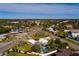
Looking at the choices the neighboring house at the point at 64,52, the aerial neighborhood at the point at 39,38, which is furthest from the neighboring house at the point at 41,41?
the neighboring house at the point at 64,52

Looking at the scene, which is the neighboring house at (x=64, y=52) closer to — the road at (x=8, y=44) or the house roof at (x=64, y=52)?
the house roof at (x=64, y=52)

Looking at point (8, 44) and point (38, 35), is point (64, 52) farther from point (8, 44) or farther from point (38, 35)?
point (8, 44)

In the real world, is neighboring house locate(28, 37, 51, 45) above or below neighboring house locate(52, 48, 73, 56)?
above

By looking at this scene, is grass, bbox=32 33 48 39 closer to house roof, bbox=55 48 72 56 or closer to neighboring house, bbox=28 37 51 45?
neighboring house, bbox=28 37 51 45

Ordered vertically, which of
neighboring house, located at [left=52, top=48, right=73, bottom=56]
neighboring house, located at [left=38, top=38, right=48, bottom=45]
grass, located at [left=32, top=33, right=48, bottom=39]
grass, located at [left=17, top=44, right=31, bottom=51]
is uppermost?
grass, located at [left=32, top=33, right=48, bottom=39]

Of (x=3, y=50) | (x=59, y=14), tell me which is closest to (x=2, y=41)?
(x=3, y=50)

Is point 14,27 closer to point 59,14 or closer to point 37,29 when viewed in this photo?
point 37,29

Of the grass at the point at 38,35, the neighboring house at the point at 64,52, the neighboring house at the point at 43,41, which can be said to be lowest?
the neighboring house at the point at 64,52

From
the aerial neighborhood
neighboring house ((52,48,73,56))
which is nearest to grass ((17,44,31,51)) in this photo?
the aerial neighborhood

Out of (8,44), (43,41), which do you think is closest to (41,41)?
(43,41)

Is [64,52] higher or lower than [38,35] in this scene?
lower

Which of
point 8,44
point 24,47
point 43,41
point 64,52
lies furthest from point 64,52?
point 8,44
